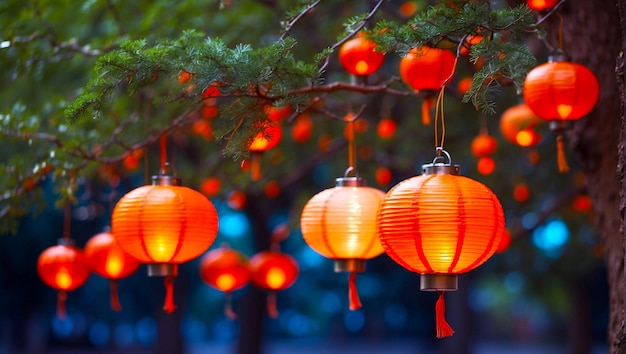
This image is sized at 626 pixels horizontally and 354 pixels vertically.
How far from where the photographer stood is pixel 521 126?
5.73m

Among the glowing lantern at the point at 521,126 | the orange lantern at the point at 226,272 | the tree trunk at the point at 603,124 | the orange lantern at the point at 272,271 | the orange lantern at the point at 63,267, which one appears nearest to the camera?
the tree trunk at the point at 603,124

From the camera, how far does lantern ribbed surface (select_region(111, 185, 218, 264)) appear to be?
4363 mm

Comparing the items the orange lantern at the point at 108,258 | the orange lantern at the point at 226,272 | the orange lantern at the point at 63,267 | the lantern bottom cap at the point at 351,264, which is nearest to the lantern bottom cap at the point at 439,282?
the lantern bottom cap at the point at 351,264

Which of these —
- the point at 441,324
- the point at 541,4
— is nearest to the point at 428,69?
the point at 541,4

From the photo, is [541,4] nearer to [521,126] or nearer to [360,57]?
[360,57]

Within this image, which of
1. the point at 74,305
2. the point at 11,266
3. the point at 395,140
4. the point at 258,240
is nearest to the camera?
the point at 395,140

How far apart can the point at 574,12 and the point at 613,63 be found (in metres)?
0.36

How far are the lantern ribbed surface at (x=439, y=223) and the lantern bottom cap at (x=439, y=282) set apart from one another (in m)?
0.02

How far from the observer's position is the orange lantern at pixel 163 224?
4.36 metres

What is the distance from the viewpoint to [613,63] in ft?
16.1

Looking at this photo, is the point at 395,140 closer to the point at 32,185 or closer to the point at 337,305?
the point at 32,185

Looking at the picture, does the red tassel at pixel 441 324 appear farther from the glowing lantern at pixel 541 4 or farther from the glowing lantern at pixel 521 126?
the glowing lantern at pixel 521 126

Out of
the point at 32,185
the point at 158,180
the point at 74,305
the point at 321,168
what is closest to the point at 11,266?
the point at 74,305

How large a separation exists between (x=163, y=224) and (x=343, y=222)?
908 millimetres
